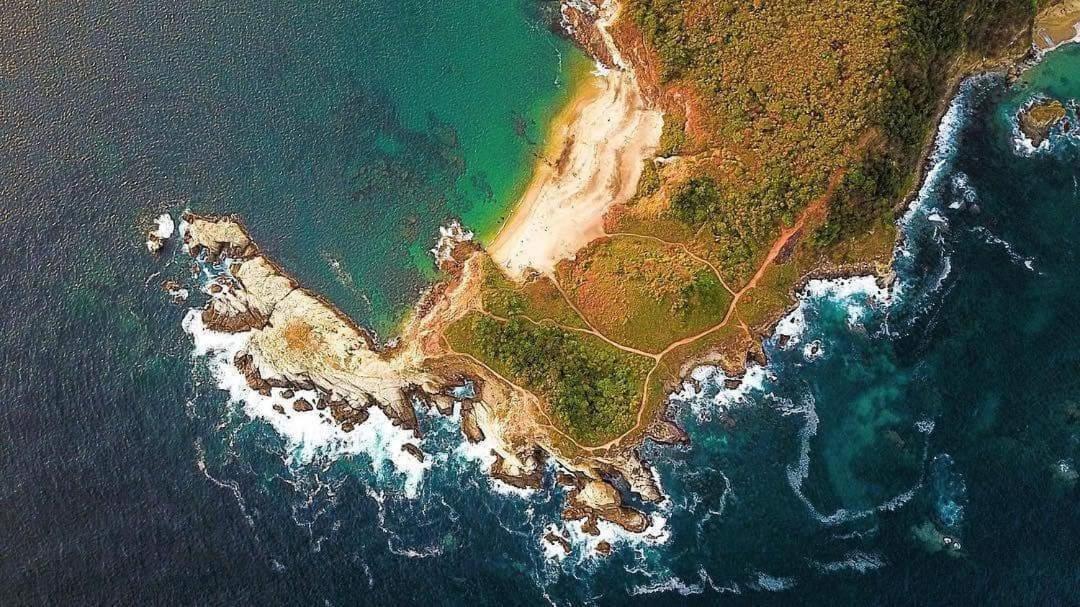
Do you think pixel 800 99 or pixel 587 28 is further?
pixel 587 28

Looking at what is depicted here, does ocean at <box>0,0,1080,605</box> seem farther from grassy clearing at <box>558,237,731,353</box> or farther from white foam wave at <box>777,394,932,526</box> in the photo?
grassy clearing at <box>558,237,731,353</box>

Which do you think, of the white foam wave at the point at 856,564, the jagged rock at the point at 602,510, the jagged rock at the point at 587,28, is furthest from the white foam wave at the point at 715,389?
the jagged rock at the point at 587,28

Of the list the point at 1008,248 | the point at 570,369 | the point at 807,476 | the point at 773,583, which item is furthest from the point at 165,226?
the point at 1008,248

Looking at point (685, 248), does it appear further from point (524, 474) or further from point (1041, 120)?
point (1041, 120)

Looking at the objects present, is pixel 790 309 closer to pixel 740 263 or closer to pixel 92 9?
pixel 740 263

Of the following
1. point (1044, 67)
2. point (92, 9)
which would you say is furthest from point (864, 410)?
point (92, 9)

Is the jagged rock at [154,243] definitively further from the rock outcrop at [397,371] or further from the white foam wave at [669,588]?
the white foam wave at [669,588]
